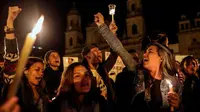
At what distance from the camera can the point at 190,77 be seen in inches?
187

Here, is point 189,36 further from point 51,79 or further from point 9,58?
point 9,58

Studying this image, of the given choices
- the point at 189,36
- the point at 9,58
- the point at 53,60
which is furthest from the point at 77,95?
the point at 189,36

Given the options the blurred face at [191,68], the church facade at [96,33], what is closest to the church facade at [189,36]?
the church facade at [96,33]

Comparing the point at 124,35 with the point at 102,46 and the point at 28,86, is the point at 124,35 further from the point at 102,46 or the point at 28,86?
the point at 28,86

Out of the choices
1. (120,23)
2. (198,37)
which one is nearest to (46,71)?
(198,37)

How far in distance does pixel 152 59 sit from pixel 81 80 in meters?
1.01

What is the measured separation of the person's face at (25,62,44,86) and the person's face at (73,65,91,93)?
0.65 metres

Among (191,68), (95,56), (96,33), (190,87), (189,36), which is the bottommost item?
(190,87)

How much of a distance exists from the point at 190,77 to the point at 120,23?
4705 centimetres

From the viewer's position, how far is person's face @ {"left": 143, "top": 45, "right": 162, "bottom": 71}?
3252 millimetres

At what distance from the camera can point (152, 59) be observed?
328 cm

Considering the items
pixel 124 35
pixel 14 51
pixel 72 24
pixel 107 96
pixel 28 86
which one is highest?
pixel 72 24

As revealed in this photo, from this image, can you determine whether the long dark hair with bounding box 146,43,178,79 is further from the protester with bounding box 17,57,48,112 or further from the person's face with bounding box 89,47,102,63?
the protester with bounding box 17,57,48,112

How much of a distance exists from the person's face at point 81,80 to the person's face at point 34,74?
2.14 ft
